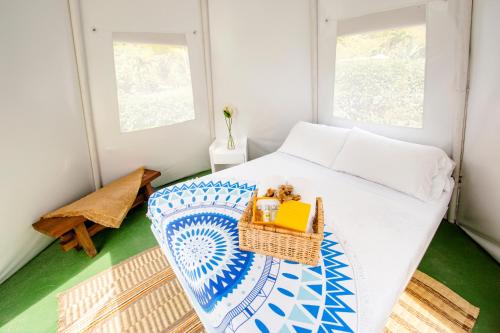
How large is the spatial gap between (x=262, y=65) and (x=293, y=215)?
8.07ft

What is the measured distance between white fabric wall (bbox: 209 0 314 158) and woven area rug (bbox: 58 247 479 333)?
6.77 feet

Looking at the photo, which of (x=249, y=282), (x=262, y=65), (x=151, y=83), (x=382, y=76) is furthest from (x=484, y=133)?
(x=151, y=83)

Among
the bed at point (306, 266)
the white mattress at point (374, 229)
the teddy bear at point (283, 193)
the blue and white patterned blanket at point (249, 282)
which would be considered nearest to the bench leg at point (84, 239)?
the bed at point (306, 266)

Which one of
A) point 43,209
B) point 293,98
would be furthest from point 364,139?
point 43,209

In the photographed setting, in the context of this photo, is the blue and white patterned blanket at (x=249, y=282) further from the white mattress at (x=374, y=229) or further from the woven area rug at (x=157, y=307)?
the woven area rug at (x=157, y=307)

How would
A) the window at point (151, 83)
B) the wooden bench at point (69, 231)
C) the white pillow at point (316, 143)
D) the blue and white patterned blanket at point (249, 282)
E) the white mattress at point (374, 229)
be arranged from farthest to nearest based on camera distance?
the window at point (151, 83) < the white pillow at point (316, 143) < the wooden bench at point (69, 231) < the white mattress at point (374, 229) < the blue and white patterned blanket at point (249, 282)

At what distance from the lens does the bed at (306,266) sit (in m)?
1.09

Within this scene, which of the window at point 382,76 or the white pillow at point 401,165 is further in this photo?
the window at point 382,76

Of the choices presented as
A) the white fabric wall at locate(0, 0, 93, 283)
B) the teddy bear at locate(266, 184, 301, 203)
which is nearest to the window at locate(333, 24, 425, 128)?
the teddy bear at locate(266, 184, 301, 203)

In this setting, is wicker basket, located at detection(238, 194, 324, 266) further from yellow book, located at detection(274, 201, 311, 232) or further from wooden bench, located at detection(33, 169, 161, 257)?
wooden bench, located at detection(33, 169, 161, 257)

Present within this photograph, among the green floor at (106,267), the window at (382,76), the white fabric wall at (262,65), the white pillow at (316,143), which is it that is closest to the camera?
the green floor at (106,267)

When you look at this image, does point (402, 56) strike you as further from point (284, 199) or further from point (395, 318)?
point (395, 318)

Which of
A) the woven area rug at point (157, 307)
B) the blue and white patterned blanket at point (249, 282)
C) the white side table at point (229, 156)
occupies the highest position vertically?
the white side table at point (229, 156)

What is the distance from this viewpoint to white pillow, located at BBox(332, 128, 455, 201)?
78.9 inches
